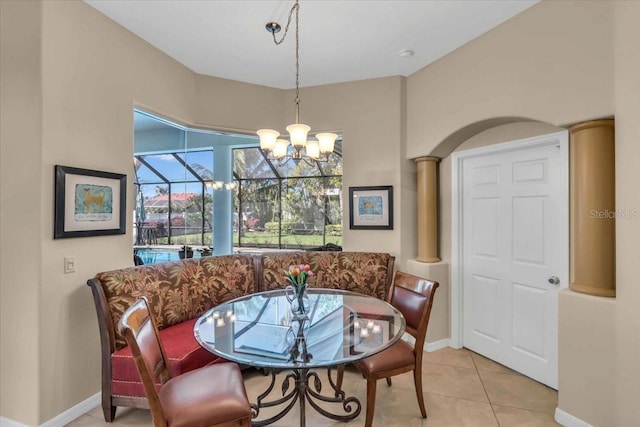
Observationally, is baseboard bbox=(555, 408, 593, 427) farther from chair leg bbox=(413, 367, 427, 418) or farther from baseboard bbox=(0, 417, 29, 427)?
baseboard bbox=(0, 417, 29, 427)

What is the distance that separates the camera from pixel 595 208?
2111 millimetres

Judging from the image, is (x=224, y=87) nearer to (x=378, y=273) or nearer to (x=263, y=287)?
(x=263, y=287)

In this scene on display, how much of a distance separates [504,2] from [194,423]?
337 centimetres

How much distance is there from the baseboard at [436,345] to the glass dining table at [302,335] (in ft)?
4.08

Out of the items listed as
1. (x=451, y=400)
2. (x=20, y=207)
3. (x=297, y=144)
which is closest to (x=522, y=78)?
(x=297, y=144)

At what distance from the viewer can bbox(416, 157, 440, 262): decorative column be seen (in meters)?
3.53

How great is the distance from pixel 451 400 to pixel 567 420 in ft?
2.43

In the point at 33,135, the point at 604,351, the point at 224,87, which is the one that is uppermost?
the point at 224,87

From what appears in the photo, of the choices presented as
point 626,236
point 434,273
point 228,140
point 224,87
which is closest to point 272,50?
point 224,87

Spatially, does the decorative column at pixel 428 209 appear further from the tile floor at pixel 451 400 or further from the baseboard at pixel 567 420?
the baseboard at pixel 567 420

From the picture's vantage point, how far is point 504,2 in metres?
2.40

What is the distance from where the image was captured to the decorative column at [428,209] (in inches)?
139

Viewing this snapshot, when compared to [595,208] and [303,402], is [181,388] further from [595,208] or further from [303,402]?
[595,208]

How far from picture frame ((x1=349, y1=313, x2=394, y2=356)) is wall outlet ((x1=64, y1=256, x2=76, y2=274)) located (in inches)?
79.4
